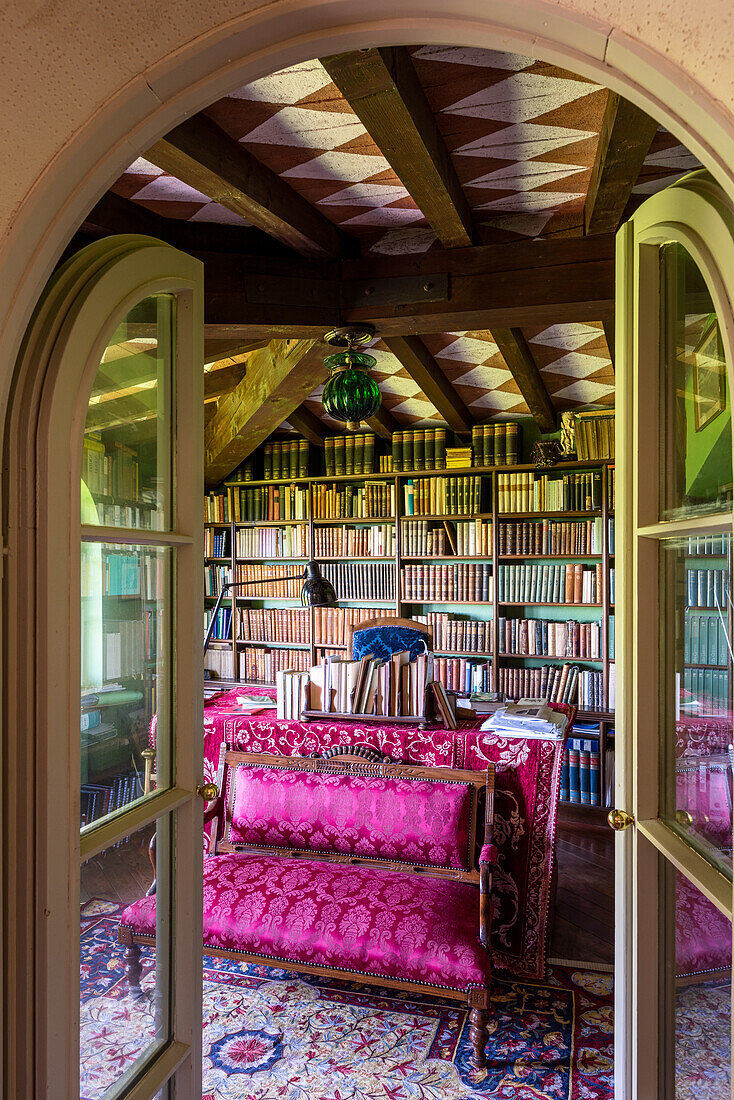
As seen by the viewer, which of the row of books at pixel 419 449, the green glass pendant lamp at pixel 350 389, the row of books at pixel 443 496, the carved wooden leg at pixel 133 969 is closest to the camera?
the carved wooden leg at pixel 133 969

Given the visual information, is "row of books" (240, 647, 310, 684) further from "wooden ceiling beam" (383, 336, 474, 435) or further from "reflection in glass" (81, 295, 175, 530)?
"reflection in glass" (81, 295, 175, 530)

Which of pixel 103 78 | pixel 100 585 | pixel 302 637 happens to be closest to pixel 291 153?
pixel 103 78

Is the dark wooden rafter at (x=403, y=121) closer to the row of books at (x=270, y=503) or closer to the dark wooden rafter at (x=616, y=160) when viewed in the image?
the dark wooden rafter at (x=616, y=160)

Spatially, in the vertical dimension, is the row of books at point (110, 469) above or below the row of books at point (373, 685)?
above

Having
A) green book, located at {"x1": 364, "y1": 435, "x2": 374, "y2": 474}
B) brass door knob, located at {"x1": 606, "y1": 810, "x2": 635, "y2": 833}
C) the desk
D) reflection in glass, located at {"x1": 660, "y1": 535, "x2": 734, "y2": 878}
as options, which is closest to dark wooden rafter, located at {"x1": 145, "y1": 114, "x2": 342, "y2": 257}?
reflection in glass, located at {"x1": 660, "y1": 535, "x2": 734, "y2": 878}

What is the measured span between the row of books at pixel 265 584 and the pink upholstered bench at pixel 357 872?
2599 mm

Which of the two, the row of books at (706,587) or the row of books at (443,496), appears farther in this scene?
the row of books at (443,496)

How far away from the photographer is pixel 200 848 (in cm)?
140

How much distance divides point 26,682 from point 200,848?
0.60 m

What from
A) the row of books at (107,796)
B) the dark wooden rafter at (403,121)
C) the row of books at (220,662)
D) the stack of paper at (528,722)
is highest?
the dark wooden rafter at (403,121)

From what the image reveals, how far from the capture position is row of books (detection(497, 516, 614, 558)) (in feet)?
15.1

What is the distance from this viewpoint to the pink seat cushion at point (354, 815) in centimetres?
262

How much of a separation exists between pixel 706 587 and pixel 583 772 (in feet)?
12.4

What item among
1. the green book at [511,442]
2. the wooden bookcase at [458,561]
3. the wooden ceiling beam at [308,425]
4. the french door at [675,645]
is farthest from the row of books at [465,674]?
the french door at [675,645]
